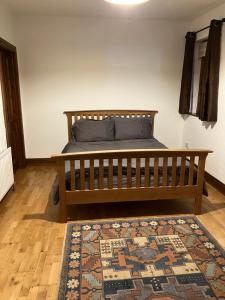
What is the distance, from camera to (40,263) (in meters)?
2.07

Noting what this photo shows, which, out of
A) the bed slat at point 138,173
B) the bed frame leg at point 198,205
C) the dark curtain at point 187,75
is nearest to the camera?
the bed slat at point 138,173

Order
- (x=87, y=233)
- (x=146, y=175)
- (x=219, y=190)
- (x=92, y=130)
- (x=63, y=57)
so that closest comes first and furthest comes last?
(x=87, y=233) < (x=146, y=175) < (x=219, y=190) < (x=92, y=130) < (x=63, y=57)

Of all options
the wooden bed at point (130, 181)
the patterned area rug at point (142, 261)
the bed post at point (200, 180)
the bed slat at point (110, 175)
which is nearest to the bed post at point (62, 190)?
the wooden bed at point (130, 181)

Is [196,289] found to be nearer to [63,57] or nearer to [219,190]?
[219,190]

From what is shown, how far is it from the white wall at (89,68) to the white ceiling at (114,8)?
235 mm

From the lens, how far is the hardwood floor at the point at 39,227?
187 centimetres

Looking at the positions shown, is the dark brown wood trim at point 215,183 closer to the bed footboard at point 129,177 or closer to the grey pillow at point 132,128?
the bed footboard at point 129,177

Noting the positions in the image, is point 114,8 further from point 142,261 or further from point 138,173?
point 142,261

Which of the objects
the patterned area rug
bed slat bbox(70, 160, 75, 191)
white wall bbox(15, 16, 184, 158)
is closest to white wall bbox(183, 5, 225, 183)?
white wall bbox(15, 16, 184, 158)

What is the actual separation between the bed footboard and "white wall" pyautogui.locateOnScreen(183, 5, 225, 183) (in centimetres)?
91

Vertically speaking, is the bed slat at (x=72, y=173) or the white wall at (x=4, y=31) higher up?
the white wall at (x=4, y=31)

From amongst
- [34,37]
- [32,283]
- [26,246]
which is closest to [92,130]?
[34,37]

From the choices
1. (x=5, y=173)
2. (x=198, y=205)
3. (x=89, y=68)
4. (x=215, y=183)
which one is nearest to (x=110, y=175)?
(x=198, y=205)

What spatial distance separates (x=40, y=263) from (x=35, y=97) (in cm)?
294
